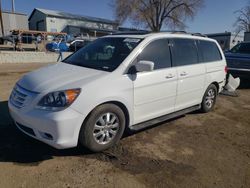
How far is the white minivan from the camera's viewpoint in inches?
129

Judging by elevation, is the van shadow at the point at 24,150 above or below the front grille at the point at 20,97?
below

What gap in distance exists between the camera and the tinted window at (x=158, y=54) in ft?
13.8

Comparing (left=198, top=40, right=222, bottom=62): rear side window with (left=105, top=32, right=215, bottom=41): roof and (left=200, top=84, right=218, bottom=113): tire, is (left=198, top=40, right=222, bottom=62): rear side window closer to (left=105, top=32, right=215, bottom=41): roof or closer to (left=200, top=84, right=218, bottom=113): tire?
(left=105, top=32, right=215, bottom=41): roof

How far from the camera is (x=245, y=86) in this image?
32.7ft

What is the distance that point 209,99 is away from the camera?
5914mm

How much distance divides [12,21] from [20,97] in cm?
4277

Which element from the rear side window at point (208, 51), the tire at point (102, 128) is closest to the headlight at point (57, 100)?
the tire at point (102, 128)

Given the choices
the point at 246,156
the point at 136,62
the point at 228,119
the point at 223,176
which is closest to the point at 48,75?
the point at 136,62

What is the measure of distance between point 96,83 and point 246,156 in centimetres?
257

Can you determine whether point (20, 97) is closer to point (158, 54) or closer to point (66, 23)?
point (158, 54)

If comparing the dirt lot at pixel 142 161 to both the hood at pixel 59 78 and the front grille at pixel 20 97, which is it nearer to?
the front grille at pixel 20 97

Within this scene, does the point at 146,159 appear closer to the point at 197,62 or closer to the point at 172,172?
the point at 172,172

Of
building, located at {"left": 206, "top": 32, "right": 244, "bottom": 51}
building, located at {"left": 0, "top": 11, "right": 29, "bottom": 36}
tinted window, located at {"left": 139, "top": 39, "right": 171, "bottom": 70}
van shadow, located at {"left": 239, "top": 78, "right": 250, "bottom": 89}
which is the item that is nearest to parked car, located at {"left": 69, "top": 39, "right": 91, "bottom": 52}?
van shadow, located at {"left": 239, "top": 78, "right": 250, "bottom": 89}

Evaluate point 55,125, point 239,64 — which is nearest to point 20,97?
point 55,125
